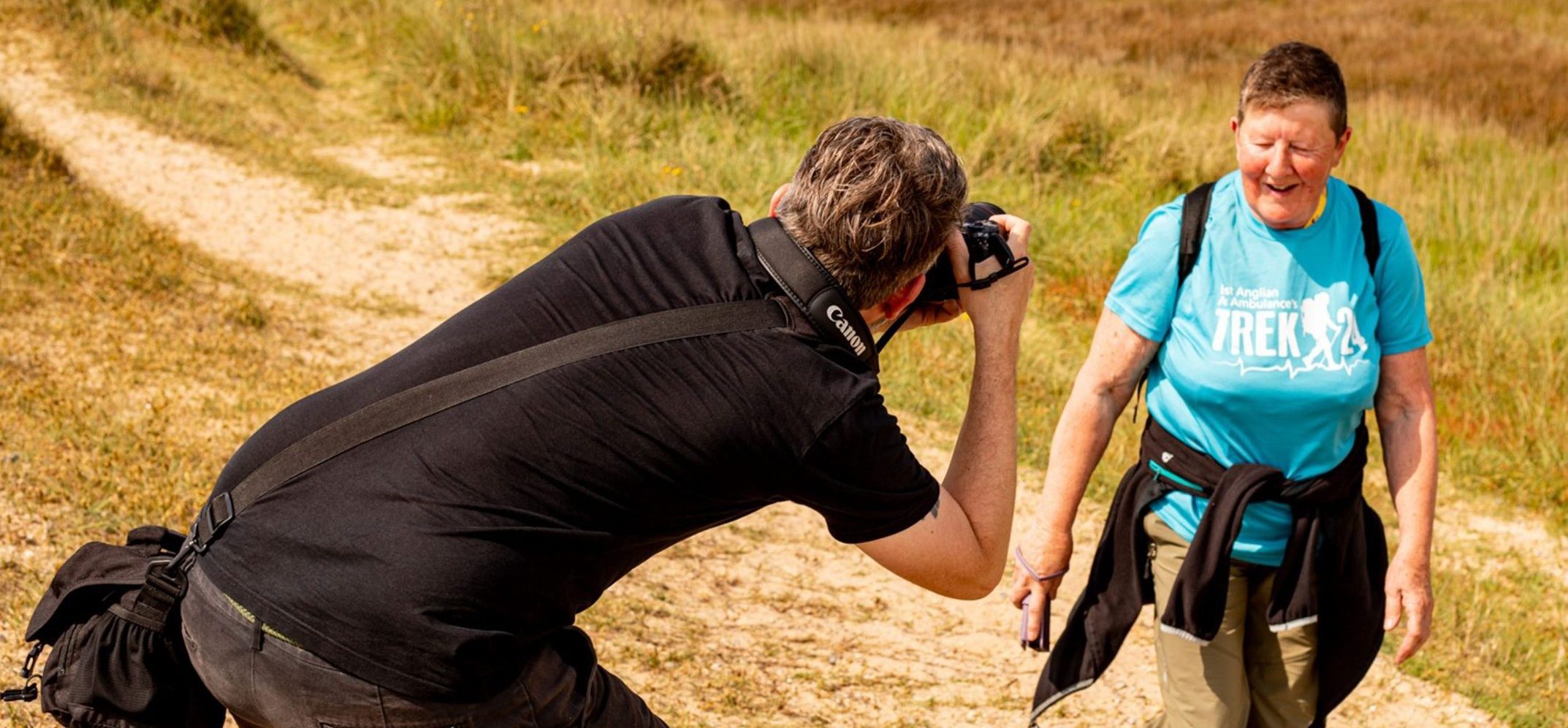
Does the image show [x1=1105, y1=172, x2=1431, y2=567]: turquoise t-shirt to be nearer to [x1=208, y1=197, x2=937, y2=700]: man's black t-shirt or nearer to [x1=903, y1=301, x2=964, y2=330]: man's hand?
[x1=903, y1=301, x2=964, y2=330]: man's hand

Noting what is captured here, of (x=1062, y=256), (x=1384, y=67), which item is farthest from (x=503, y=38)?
(x=1384, y=67)

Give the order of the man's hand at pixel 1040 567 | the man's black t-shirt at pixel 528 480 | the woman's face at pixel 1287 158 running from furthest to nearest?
the man's hand at pixel 1040 567 < the woman's face at pixel 1287 158 < the man's black t-shirt at pixel 528 480

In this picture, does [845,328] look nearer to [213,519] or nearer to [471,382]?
[471,382]

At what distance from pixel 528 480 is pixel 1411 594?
1.93 m

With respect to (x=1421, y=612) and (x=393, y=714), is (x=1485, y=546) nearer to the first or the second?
(x=1421, y=612)

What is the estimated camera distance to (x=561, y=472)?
1.69m

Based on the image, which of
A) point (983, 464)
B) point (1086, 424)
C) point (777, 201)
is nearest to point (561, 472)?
point (777, 201)

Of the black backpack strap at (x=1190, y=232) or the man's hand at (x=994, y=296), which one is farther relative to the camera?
the black backpack strap at (x=1190, y=232)

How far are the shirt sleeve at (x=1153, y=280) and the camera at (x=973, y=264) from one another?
2.69 feet

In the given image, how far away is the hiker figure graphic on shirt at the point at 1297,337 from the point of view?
2.73 metres

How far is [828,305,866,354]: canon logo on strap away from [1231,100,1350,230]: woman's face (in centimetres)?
123

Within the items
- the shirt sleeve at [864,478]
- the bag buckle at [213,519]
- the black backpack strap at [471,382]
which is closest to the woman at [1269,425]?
the shirt sleeve at [864,478]

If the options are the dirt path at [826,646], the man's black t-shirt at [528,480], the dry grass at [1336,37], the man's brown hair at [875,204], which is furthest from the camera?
the dry grass at [1336,37]

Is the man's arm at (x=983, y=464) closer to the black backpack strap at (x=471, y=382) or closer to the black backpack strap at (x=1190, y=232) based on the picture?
the black backpack strap at (x=471, y=382)
